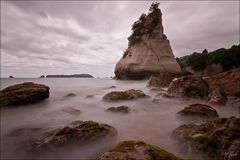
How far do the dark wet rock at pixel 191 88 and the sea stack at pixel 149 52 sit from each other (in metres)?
27.5

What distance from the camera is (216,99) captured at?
13.0 m

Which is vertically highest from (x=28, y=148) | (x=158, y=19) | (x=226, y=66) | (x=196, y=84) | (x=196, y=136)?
(x=158, y=19)

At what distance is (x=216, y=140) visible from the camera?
517cm

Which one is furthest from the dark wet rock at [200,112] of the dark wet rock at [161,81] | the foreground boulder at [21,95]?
the dark wet rock at [161,81]

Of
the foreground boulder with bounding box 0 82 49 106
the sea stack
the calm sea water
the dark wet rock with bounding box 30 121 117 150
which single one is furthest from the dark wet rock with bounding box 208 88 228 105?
the sea stack

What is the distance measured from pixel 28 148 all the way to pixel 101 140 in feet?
7.39

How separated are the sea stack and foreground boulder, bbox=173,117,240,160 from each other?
3716cm

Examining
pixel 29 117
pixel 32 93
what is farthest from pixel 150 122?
pixel 32 93

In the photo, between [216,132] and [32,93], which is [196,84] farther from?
[32,93]

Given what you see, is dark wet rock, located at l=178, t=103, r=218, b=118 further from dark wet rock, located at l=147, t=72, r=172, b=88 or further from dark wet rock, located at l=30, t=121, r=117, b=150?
dark wet rock, located at l=147, t=72, r=172, b=88

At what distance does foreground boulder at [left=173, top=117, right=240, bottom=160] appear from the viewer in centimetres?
456

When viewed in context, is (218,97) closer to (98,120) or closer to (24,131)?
(98,120)

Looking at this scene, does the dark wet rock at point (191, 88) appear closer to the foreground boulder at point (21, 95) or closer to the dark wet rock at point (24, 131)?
the foreground boulder at point (21, 95)

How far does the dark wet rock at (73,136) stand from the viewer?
6.14m
